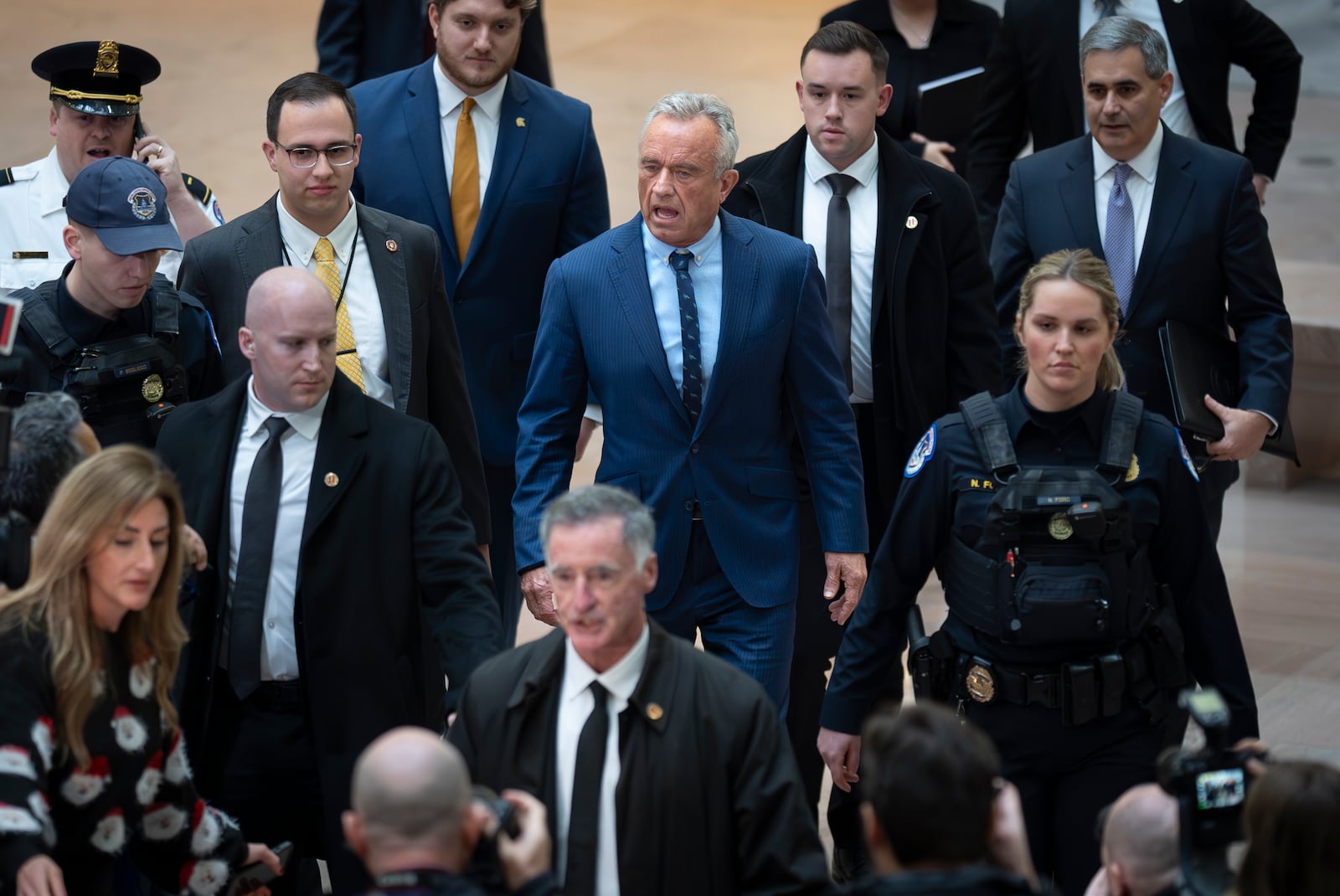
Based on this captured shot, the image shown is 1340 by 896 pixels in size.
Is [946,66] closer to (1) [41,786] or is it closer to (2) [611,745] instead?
(2) [611,745]

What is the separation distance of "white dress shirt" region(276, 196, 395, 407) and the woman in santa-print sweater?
4.12 feet

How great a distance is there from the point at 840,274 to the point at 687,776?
2.15 m

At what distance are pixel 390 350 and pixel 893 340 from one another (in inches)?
54.7

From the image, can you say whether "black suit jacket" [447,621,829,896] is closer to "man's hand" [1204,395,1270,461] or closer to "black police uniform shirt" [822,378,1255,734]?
"black police uniform shirt" [822,378,1255,734]

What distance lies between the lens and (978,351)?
213 inches

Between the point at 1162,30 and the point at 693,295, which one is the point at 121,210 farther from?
the point at 1162,30

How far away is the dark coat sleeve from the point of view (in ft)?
13.3

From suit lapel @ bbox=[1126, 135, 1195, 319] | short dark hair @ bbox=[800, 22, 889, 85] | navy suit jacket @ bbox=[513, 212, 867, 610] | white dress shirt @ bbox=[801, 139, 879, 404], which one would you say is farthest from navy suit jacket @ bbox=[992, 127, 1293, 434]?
navy suit jacket @ bbox=[513, 212, 867, 610]

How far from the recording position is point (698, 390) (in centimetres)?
462

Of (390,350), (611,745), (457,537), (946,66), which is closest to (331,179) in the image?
(390,350)

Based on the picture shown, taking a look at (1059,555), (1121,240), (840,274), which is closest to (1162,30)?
(1121,240)

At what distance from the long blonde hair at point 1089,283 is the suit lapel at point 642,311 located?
821mm

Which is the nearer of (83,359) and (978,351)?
(83,359)

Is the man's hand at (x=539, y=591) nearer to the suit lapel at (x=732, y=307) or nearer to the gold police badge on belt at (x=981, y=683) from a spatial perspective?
the suit lapel at (x=732, y=307)
